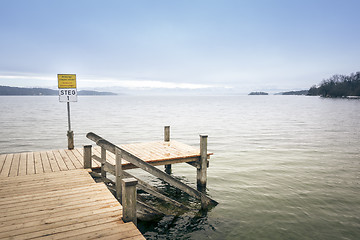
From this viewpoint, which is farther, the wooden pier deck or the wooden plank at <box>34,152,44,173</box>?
the wooden plank at <box>34,152,44,173</box>

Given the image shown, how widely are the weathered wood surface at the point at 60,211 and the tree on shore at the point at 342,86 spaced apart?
15305cm

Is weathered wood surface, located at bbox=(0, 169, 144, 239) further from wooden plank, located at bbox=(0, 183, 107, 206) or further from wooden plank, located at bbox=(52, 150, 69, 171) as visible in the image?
wooden plank, located at bbox=(52, 150, 69, 171)

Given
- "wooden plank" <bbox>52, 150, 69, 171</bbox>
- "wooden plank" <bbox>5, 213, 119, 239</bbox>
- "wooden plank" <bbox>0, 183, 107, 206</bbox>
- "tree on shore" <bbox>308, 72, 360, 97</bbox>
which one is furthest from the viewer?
"tree on shore" <bbox>308, 72, 360, 97</bbox>

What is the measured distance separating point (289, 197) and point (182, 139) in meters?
14.1

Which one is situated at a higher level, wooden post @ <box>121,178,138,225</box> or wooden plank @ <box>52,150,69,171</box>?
wooden post @ <box>121,178,138,225</box>

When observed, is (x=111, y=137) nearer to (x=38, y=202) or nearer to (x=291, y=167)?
(x=291, y=167)

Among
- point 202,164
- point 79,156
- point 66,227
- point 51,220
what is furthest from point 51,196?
point 202,164

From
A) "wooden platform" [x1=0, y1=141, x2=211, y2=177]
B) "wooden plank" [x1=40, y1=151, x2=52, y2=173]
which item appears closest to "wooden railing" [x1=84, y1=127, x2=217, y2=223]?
"wooden platform" [x1=0, y1=141, x2=211, y2=177]

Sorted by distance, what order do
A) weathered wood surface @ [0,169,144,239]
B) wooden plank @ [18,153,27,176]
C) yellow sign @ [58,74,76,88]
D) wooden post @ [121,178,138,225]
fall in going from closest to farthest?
weathered wood surface @ [0,169,144,239], wooden post @ [121,178,138,225], wooden plank @ [18,153,27,176], yellow sign @ [58,74,76,88]

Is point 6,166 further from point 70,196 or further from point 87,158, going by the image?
point 70,196

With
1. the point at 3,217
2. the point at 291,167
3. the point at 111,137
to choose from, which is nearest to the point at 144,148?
the point at 3,217

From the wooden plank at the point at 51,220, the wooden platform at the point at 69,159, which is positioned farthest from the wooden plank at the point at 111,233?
the wooden platform at the point at 69,159

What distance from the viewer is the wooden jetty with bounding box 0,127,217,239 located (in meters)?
4.15

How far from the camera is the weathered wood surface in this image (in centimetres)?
404
